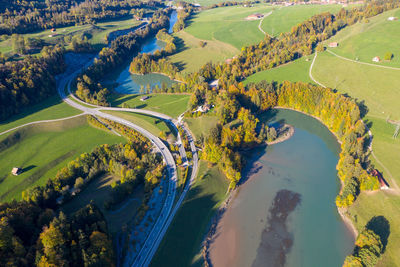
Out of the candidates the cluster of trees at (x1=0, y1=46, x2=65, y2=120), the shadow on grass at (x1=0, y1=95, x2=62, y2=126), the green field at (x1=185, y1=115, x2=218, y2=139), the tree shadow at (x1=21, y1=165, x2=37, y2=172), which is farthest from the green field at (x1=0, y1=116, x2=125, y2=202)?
the green field at (x1=185, y1=115, x2=218, y2=139)

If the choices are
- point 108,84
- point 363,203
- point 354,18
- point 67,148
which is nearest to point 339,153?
point 363,203

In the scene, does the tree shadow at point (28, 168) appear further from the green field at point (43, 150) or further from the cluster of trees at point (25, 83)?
the cluster of trees at point (25, 83)

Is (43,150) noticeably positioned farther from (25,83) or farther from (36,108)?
(25,83)

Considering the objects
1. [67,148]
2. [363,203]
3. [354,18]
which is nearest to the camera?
[363,203]

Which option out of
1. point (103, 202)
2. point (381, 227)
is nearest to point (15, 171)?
point (103, 202)

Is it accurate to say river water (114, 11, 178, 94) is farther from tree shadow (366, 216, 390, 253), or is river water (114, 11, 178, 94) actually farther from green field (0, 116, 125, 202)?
tree shadow (366, 216, 390, 253)

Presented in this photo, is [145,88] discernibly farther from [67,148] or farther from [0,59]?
[0,59]
